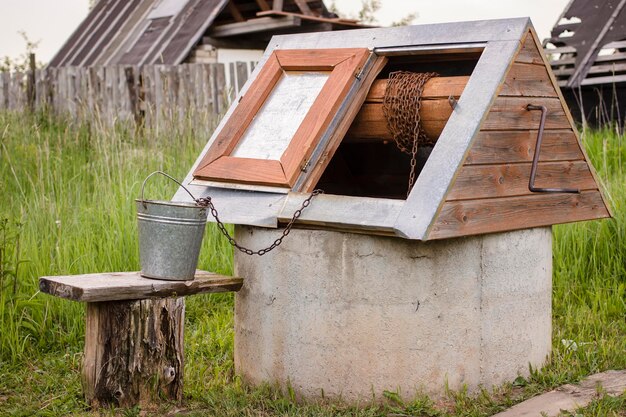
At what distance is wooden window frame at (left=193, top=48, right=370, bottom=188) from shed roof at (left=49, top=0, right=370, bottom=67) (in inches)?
388

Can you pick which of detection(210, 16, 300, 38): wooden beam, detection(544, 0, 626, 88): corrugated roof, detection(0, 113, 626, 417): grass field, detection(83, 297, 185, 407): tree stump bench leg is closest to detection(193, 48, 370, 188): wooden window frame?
detection(83, 297, 185, 407): tree stump bench leg

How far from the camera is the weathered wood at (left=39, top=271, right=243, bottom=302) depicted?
4297 millimetres

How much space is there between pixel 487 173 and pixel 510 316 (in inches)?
31.7

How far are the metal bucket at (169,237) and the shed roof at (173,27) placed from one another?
1089 centimetres

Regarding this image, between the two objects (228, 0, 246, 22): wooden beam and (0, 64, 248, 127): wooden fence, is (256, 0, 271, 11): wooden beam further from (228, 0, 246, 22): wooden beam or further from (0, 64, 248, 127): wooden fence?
(0, 64, 248, 127): wooden fence

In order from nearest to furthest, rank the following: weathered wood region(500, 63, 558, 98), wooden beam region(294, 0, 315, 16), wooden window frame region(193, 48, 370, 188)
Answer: weathered wood region(500, 63, 558, 98) → wooden window frame region(193, 48, 370, 188) → wooden beam region(294, 0, 315, 16)

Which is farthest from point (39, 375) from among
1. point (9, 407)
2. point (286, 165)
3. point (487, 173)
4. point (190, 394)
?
point (487, 173)

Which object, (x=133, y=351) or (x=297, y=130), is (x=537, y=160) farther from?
(x=133, y=351)

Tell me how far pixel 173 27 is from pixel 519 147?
12.5 meters

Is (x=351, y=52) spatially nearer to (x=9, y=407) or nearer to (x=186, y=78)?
(x=9, y=407)

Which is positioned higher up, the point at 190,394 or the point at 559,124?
the point at 559,124

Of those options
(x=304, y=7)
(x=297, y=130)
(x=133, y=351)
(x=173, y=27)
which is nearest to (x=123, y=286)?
(x=133, y=351)

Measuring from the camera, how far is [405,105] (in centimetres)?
495

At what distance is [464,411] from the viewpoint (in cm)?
443
